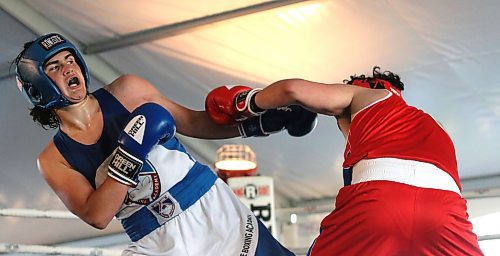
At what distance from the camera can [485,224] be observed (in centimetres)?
513

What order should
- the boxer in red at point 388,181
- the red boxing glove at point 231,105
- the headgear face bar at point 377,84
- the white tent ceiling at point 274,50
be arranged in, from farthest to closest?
the white tent ceiling at point 274,50 → the red boxing glove at point 231,105 → the headgear face bar at point 377,84 → the boxer in red at point 388,181

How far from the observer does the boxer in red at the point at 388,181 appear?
5.57 feet

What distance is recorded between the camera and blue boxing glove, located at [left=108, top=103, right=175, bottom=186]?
1.89 meters

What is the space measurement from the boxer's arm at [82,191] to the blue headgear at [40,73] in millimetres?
135

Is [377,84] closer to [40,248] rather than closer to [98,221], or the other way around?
[98,221]

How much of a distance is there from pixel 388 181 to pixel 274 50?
246cm

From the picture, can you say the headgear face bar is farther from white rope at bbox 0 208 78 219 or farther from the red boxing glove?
white rope at bbox 0 208 78 219

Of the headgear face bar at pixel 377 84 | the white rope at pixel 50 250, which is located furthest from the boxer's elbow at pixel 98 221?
the white rope at pixel 50 250

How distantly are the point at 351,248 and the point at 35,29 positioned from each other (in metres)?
2.90

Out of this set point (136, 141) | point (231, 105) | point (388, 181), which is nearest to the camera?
point (388, 181)

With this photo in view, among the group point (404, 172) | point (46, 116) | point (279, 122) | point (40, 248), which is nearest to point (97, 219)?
point (46, 116)

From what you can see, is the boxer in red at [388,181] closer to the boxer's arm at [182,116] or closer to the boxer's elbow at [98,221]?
the boxer's arm at [182,116]

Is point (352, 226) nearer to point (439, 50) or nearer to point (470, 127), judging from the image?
point (439, 50)

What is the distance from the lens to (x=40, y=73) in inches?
80.1
